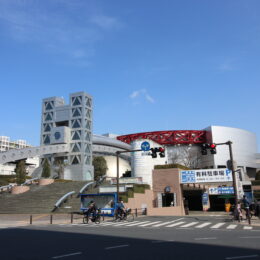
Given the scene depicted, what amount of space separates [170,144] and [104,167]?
34.4m

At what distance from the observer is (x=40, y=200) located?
38375 millimetres

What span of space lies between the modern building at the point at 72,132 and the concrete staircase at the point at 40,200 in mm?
20852

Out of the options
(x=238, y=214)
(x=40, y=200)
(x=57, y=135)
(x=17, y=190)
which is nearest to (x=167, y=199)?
(x=40, y=200)

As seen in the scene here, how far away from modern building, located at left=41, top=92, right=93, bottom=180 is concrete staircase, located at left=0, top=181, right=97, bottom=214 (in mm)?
20852

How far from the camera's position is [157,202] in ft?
130

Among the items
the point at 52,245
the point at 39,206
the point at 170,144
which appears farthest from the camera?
the point at 170,144

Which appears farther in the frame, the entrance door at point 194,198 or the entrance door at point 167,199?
the entrance door at point 194,198

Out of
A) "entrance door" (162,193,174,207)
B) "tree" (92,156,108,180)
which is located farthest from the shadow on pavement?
"tree" (92,156,108,180)

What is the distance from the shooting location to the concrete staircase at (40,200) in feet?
114

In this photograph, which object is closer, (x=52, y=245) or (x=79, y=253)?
(x=79, y=253)

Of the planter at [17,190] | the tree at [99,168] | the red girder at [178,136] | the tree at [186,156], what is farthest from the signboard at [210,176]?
the red girder at [178,136]

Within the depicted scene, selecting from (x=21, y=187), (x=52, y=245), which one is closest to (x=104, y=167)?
(x=21, y=187)

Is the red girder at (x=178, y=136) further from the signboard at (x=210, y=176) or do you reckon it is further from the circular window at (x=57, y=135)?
the signboard at (x=210, y=176)

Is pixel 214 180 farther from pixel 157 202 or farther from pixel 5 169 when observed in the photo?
pixel 5 169
